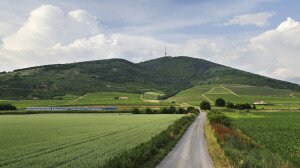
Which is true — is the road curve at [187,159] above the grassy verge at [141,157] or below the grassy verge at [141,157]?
below

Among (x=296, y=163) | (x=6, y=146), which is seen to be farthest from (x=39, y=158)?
(x=296, y=163)

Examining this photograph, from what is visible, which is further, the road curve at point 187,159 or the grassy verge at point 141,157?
the road curve at point 187,159

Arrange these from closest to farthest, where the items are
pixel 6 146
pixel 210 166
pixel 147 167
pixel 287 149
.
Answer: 1. pixel 147 167
2. pixel 210 166
3. pixel 6 146
4. pixel 287 149

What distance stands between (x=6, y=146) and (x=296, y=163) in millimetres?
26729

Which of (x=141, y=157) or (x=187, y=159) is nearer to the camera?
(x=141, y=157)

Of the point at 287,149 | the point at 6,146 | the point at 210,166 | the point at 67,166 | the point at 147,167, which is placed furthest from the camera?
the point at 287,149

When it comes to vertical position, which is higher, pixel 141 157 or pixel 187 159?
pixel 141 157

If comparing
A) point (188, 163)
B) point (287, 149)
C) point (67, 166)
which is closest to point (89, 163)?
point (67, 166)

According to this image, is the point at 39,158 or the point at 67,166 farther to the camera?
the point at 39,158

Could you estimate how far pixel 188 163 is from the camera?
34281 mm

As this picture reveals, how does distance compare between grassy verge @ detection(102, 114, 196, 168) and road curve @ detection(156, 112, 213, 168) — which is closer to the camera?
grassy verge @ detection(102, 114, 196, 168)

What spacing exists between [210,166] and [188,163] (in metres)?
2.13

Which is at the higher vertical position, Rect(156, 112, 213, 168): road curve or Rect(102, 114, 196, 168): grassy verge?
Rect(102, 114, 196, 168): grassy verge

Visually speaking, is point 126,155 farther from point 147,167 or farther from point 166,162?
point 166,162
